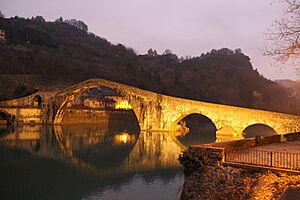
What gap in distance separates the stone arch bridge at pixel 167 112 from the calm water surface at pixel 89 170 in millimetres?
6999

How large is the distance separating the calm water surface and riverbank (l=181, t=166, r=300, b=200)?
285 cm

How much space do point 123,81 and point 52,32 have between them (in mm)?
55275

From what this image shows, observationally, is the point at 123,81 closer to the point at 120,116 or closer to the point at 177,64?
the point at 120,116

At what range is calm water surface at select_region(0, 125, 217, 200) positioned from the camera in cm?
1315

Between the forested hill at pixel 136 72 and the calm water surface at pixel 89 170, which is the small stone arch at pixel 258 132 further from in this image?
the forested hill at pixel 136 72

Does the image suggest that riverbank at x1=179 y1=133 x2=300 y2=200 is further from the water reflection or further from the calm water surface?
the water reflection

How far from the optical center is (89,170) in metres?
18.1

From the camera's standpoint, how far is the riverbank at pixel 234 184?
826cm

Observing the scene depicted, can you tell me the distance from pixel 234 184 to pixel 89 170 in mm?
10914

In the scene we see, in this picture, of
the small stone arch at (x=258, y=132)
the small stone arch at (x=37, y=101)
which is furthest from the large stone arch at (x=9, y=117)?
the small stone arch at (x=258, y=132)

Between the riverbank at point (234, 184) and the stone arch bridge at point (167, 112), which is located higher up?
the stone arch bridge at point (167, 112)

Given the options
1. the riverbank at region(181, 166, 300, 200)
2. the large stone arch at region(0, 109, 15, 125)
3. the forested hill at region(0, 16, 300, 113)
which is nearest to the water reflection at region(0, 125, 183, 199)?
the riverbank at region(181, 166, 300, 200)

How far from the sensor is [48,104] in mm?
49344

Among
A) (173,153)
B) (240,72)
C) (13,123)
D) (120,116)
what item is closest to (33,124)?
(13,123)
